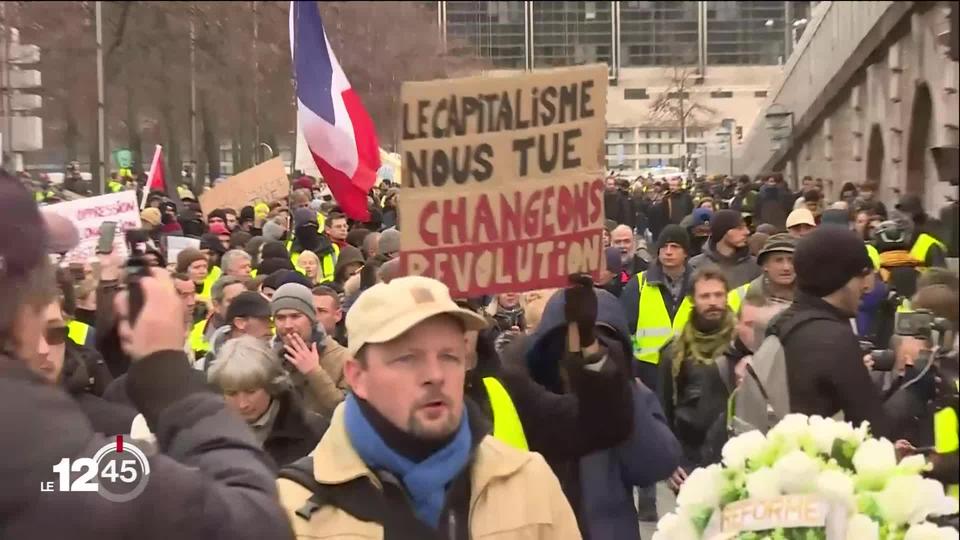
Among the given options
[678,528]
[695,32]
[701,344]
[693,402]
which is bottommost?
[693,402]

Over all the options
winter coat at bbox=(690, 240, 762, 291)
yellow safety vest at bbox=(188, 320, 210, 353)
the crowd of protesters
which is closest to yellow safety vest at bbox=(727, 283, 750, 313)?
the crowd of protesters

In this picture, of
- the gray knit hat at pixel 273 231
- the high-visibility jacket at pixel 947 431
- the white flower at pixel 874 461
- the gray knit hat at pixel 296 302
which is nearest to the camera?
the high-visibility jacket at pixel 947 431

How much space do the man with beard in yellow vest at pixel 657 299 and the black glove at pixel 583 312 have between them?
513 cm

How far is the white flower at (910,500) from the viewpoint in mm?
3488

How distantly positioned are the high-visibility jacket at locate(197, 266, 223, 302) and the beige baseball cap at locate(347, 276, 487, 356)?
6.89 meters

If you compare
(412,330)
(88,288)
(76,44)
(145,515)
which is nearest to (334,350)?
(88,288)

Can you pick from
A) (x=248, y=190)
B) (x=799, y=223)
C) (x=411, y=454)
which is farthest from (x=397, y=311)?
(x=248, y=190)

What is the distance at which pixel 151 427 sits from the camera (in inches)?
110

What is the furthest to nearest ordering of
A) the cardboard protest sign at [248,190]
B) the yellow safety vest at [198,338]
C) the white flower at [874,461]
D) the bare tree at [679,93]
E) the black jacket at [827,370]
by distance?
the bare tree at [679,93], the cardboard protest sign at [248,190], the yellow safety vest at [198,338], the black jacket at [827,370], the white flower at [874,461]

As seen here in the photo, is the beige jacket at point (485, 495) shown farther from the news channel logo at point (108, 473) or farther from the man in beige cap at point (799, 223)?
the man in beige cap at point (799, 223)

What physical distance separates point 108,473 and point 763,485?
1519 millimetres

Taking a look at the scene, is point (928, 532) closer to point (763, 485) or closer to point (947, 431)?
point (763, 485)

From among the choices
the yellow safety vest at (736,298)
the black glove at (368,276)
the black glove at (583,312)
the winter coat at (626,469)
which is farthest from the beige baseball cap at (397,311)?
the black glove at (368,276)

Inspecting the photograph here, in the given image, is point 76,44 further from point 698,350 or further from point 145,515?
point 145,515
